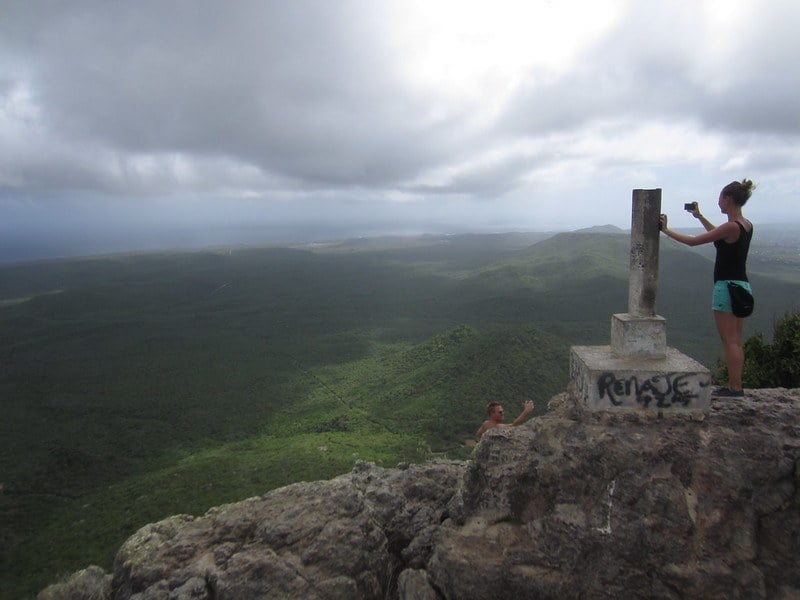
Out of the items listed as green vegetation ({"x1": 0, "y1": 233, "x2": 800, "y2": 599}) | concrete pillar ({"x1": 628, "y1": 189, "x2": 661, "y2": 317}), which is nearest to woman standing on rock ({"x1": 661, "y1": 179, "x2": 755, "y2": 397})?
concrete pillar ({"x1": 628, "y1": 189, "x2": 661, "y2": 317})

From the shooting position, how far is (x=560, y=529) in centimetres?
793

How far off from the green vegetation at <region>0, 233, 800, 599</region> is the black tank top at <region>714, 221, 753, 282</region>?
29.5 m

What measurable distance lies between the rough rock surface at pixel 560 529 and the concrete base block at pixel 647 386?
0.22 meters

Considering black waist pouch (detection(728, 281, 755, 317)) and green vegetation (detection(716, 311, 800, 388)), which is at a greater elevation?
black waist pouch (detection(728, 281, 755, 317))

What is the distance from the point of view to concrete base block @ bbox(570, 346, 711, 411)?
840 cm

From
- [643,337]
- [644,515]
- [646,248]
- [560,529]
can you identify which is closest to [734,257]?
[646,248]

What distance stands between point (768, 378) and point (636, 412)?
14.7m

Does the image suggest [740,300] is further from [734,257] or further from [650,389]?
[650,389]

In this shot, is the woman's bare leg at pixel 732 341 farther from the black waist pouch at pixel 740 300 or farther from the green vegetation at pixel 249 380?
the green vegetation at pixel 249 380

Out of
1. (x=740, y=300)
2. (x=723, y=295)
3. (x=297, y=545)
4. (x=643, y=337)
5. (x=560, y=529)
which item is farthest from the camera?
(x=643, y=337)

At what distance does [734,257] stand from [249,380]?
72283mm

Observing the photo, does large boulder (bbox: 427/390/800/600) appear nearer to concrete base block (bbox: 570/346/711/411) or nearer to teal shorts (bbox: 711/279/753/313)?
concrete base block (bbox: 570/346/711/411)

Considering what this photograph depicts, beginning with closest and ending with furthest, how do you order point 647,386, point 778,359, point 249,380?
point 647,386, point 778,359, point 249,380

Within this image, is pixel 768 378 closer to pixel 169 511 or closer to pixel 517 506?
pixel 517 506
